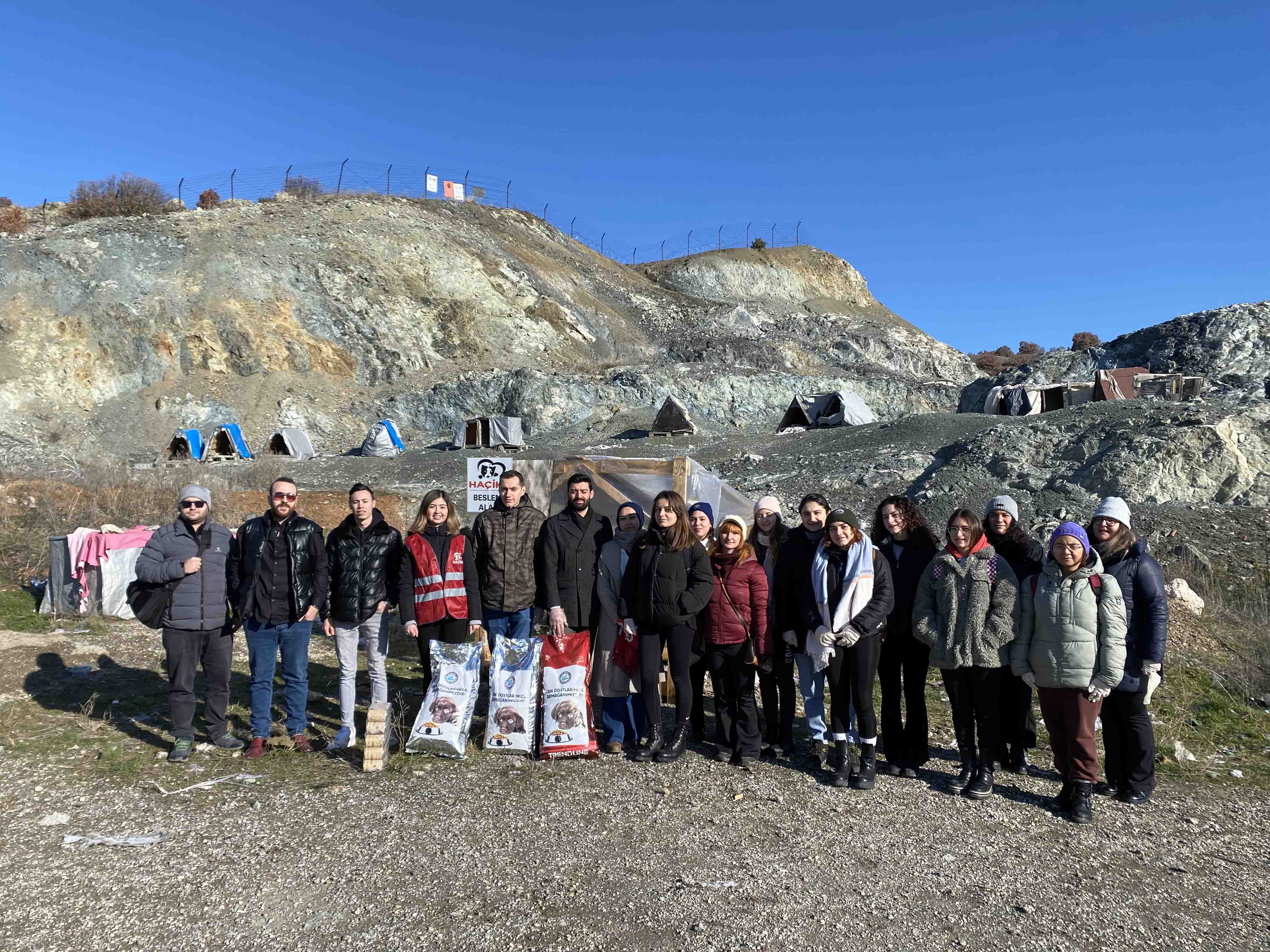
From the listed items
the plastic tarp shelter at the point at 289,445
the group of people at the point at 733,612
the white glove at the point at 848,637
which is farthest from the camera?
the plastic tarp shelter at the point at 289,445

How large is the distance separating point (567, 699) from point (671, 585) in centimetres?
107

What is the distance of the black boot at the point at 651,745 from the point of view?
548 cm

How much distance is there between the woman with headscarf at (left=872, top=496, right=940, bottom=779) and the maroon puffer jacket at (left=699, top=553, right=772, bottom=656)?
2.61ft

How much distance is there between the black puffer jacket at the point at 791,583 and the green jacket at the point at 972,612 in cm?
78

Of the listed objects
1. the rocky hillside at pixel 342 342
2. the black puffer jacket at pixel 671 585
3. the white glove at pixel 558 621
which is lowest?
the white glove at pixel 558 621

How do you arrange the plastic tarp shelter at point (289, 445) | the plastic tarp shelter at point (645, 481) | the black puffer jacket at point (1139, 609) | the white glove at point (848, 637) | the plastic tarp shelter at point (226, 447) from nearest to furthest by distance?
the black puffer jacket at point (1139, 609)
the white glove at point (848, 637)
the plastic tarp shelter at point (645, 481)
the plastic tarp shelter at point (226, 447)
the plastic tarp shelter at point (289, 445)

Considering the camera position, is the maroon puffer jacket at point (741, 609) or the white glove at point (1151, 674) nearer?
the white glove at point (1151, 674)

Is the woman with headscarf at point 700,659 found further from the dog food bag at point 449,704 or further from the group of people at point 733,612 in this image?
the dog food bag at point 449,704

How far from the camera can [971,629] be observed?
16.1 ft

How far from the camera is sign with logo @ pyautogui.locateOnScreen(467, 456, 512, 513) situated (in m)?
10.1

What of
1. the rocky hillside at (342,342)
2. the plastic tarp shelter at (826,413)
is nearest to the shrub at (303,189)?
the rocky hillside at (342,342)

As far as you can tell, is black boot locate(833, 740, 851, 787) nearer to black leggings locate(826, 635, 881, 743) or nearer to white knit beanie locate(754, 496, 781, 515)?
black leggings locate(826, 635, 881, 743)

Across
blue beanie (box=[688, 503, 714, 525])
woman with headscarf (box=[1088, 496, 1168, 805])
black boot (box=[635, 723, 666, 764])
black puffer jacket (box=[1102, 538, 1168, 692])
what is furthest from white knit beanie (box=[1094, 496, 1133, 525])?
black boot (box=[635, 723, 666, 764])

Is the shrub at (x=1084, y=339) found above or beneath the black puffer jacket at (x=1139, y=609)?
above
